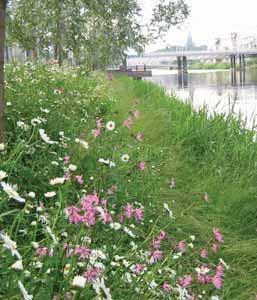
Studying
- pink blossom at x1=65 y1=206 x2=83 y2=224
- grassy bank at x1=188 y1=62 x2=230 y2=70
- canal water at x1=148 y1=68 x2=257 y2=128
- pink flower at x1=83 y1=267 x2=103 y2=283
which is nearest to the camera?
pink flower at x1=83 y1=267 x2=103 y2=283

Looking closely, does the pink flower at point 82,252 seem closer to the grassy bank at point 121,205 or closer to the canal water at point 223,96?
the grassy bank at point 121,205

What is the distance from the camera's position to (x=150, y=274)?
1.30 metres

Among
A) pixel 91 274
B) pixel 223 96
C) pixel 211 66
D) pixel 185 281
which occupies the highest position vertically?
pixel 211 66

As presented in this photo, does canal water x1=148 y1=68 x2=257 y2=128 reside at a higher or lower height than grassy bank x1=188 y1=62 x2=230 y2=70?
lower

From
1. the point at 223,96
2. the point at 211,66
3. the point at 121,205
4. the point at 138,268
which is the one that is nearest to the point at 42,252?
the point at 138,268

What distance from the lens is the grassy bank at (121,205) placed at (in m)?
1.19

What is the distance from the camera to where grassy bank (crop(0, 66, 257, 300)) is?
1.19 metres

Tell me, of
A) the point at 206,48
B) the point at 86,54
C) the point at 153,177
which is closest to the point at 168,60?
the point at 206,48

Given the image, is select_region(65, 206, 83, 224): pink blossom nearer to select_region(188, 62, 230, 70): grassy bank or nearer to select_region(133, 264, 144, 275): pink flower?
select_region(133, 264, 144, 275): pink flower

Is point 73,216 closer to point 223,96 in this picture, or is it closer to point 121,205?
point 121,205

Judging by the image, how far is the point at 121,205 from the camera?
2154mm

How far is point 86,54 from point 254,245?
9.25 m

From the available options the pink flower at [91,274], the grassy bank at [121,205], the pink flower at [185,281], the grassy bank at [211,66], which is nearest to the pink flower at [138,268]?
the grassy bank at [121,205]

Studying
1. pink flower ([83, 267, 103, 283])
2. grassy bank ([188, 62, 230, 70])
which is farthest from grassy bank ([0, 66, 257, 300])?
grassy bank ([188, 62, 230, 70])
